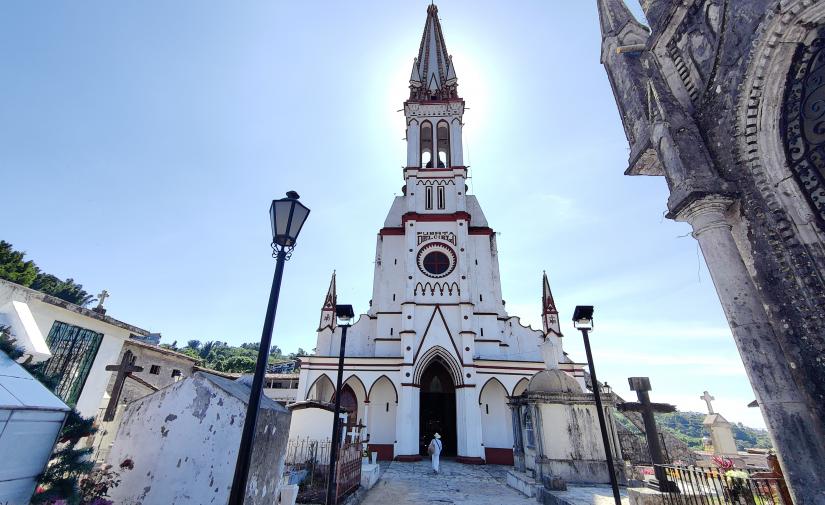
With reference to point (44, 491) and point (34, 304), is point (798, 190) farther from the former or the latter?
point (34, 304)

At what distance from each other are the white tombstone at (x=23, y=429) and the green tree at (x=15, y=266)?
36324 millimetres

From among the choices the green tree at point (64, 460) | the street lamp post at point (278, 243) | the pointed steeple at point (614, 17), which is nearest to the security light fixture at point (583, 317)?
the pointed steeple at point (614, 17)

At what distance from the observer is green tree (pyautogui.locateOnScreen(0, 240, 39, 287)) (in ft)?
92.3

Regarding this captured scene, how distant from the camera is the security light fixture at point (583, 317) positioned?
832 centimetres

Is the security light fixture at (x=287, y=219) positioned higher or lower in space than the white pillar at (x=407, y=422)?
higher

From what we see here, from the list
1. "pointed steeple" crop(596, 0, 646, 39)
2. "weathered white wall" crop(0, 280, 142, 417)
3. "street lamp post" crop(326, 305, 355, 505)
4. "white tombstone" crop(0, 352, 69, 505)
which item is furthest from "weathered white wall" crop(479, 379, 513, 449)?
"white tombstone" crop(0, 352, 69, 505)

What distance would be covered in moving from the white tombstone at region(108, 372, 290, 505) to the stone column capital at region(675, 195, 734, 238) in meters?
5.71

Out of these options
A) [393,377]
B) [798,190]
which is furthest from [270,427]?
[393,377]

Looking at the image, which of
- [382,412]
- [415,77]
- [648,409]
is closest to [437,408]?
[382,412]

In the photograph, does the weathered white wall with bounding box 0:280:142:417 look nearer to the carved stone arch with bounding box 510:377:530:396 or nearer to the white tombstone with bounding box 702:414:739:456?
the carved stone arch with bounding box 510:377:530:396

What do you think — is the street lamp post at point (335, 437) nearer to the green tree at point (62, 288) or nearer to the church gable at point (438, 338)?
→ the church gable at point (438, 338)

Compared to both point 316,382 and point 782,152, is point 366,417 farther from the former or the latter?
point 782,152

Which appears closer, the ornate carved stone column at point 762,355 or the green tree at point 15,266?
the ornate carved stone column at point 762,355

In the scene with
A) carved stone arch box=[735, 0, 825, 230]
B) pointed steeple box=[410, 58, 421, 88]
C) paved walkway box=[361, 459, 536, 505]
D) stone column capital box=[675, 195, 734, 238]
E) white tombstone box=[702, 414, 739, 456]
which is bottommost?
paved walkway box=[361, 459, 536, 505]
